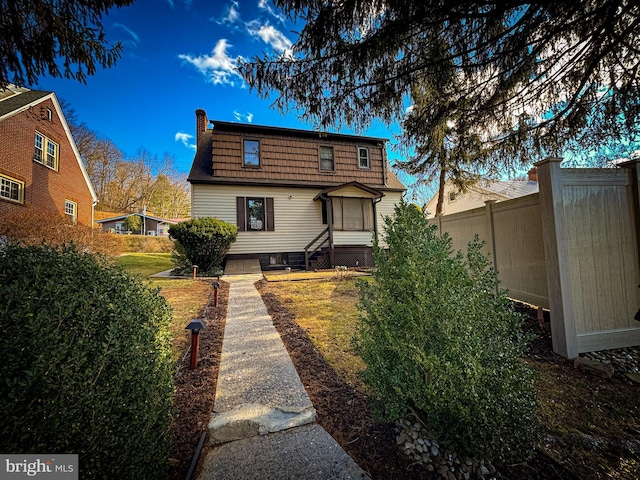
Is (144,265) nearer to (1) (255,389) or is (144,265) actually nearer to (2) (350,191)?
(2) (350,191)

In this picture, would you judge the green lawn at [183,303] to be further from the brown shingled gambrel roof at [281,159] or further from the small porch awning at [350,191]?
the small porch awning at [350,191]

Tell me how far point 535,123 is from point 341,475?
5546 millimetres

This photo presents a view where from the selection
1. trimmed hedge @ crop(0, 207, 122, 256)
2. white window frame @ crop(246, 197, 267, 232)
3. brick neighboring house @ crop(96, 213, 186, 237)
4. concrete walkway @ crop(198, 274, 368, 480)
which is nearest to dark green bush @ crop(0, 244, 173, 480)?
concrete walkway @ crop(198, 274, 368, 480)

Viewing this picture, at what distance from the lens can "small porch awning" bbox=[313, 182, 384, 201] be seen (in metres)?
11.6

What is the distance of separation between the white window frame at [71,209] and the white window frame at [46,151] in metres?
1.95

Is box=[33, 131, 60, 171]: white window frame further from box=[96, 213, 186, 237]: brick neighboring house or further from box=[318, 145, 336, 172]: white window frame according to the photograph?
box=[96, 213, 186, 237]: brick neighboring house

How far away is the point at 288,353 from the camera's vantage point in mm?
3002

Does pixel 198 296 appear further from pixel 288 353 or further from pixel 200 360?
pixel 288 353

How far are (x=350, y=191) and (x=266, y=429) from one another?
35.9 ft

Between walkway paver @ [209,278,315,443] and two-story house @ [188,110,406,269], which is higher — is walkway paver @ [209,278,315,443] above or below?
below

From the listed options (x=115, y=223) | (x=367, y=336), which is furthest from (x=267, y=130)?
(x=115, y=223)

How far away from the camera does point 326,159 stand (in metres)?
13.3

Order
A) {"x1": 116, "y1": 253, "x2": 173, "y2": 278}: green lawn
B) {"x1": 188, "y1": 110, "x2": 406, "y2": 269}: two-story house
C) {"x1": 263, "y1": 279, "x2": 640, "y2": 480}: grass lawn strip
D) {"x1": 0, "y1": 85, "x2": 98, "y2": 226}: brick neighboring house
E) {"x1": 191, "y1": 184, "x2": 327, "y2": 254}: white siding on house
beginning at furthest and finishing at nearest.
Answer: {"x1": 188, "y1": 110, "x2": 406, "y2": 269}: two-story house → {"x1": 191, "y1": 184, "x2": 327, "y2": 254}: white siding on house → {"x1": 0, "y1": 85, "x2": 98, "y2": 226}: brick neighboring house → {"x1": 116, "y1": 253, "x2": 173, "y2": 278}: green lawn → {"x1": 263, "y1": 279, "x2": 640, "y2": 480}: grass lawn strip

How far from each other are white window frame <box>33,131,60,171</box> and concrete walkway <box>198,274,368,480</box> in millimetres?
16670
